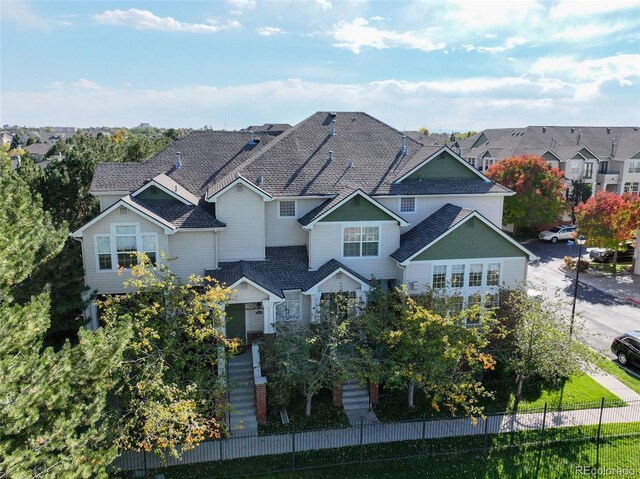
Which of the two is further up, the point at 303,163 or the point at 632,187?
the point at 303,163

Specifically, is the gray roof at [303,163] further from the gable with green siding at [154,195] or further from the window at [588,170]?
the window at [588,170]

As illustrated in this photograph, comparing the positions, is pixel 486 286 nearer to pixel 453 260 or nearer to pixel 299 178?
pixel 453 260

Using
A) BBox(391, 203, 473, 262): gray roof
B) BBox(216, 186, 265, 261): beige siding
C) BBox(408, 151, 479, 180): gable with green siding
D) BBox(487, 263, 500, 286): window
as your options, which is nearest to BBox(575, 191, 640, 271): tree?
BBox(408, 151, 479, 180): gable with green siding

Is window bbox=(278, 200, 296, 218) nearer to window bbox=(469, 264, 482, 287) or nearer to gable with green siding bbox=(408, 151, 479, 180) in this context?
gable with green siding bbox=(408, 151, 479, 180)

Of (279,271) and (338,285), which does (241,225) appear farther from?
(338,285)

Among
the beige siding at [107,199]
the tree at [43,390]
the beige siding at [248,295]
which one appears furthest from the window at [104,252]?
the tree at [43,390]

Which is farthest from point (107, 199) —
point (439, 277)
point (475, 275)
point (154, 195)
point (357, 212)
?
point (475, 275)
